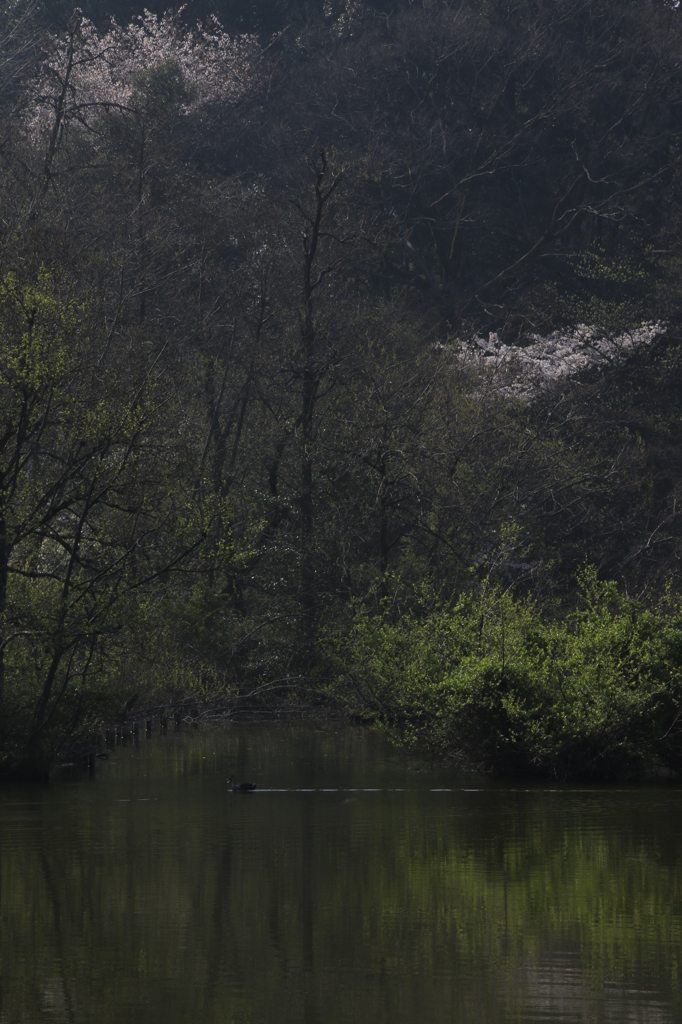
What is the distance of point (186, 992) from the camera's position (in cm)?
970

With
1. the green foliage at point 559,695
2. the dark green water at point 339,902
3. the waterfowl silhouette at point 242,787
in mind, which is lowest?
the dark green water at point 339,902

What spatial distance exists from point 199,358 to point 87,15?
25958mm

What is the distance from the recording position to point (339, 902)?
1261 cm

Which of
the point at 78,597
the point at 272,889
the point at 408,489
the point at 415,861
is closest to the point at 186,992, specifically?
the point at 272,889

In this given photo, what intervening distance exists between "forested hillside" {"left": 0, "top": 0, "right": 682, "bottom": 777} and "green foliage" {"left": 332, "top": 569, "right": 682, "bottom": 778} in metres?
0.05

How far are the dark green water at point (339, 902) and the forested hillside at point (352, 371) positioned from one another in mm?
2080

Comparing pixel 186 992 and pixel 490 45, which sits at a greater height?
pixel 490 45

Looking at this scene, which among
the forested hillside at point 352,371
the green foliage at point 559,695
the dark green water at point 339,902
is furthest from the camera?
the forested hillside at point 352,371

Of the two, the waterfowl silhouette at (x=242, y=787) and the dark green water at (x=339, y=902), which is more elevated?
the waterfowl silhouette at (x=242, y=787)

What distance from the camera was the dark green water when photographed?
9.51 metres

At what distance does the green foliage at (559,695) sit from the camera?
63.5ft

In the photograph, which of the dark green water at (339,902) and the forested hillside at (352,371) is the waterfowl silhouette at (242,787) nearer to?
the dark green water at (339,902)

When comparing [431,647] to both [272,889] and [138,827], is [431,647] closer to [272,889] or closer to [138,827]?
[138,827]

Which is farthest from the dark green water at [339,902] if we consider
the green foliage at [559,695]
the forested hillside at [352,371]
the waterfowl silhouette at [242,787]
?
the forested hillside at [352,371]
